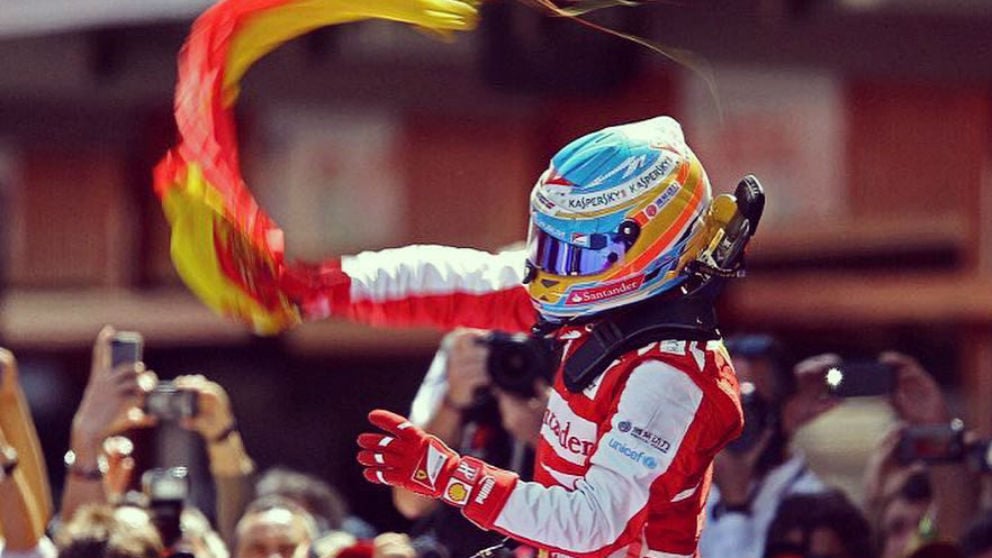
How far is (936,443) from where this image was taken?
4.56 m

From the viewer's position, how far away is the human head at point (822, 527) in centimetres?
459

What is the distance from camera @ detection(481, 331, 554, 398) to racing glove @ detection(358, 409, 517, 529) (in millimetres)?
1129

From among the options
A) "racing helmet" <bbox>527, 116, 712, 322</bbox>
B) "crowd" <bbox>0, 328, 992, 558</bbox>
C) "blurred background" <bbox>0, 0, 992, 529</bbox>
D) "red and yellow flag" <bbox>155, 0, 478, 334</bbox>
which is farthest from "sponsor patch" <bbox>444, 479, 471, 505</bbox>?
"blurred background" <bbox>0, 0, 992, 529</bbox>

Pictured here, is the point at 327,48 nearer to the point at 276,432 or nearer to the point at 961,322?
the point at 276,432

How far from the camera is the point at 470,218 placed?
10625mm

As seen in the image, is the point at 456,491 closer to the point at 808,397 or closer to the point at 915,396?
the point at 808,397

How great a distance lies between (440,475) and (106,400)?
146 centimetres

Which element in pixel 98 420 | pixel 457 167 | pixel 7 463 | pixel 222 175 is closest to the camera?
pixel 222 175

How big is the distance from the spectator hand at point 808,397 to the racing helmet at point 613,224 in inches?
51.2

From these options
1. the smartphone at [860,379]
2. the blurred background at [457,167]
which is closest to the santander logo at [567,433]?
the smartphone at [860,379]

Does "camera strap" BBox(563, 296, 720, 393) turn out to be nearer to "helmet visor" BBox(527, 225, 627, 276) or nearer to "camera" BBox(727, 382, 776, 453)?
"helmet visor" BBox(527, 225, 627, 276)

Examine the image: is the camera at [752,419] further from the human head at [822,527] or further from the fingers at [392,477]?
the fingers at [392,477]

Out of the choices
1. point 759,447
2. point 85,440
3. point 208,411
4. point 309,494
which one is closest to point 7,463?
point 85,440

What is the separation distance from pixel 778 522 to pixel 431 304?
1.29 meters
